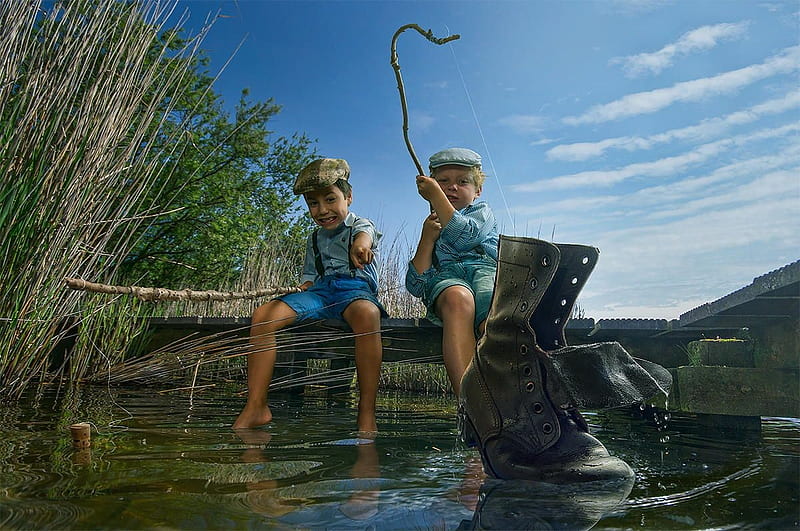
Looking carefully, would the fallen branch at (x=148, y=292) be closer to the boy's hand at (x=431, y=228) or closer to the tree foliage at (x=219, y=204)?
the boy's hand at (x=431, y=228)

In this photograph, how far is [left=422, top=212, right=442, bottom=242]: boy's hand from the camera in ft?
8.61

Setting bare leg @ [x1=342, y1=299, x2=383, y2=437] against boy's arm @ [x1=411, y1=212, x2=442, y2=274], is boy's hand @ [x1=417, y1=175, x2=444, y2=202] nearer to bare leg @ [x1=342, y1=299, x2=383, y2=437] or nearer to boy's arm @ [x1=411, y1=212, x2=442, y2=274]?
boy's arm @ [x1=411, y1=212, x2=442, y2=274]

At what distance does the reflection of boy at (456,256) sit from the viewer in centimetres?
230

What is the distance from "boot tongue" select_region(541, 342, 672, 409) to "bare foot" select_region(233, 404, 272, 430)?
58.6 inches

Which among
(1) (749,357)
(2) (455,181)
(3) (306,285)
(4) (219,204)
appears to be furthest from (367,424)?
(4) (219,204)

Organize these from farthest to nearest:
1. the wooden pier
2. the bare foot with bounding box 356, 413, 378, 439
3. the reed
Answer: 1. the bare foot with bounding box 356, 413, 378, 439
2. the reed
3. the wooden pier

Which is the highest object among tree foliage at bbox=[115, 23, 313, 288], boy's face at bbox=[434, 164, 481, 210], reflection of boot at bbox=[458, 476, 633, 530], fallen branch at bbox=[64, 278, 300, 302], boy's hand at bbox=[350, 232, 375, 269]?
tree foliage at bbox=[115, 23, 313, 288]

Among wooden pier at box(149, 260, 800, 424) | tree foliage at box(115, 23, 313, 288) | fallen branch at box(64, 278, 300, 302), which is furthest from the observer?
tree foliage at box(115, 23, 313, 288)

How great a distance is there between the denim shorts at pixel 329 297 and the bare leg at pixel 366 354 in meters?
0.05

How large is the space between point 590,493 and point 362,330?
146 centimetres

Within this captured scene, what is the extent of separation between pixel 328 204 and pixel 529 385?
162cm

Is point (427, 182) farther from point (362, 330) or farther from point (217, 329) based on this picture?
point (217, 329)

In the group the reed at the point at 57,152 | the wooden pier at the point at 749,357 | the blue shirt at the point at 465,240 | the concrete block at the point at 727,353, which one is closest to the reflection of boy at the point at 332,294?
the wooden pier at the point at 749,357

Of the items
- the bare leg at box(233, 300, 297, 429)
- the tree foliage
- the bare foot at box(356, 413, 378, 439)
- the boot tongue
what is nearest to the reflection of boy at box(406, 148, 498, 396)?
the bare foot at box(356, 413, 378, 439)
